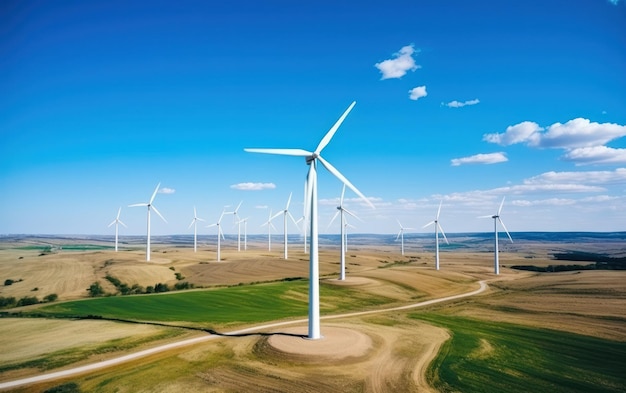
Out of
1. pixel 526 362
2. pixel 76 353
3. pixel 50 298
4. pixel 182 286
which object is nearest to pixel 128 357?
pixel 76 353

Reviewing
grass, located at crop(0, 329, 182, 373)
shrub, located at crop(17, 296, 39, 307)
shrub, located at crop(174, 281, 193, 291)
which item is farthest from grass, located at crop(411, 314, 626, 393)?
shrub, located at crop(17, 296, 39, 307)

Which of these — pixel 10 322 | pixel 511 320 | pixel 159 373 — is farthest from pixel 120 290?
pixel 511 320

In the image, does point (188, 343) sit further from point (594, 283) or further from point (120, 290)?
point (594, 283)

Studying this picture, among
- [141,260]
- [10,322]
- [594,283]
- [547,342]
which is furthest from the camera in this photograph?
[141,260]

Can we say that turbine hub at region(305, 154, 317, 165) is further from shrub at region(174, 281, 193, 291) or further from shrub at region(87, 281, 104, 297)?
shrub at region(87, 281, 104, 297)

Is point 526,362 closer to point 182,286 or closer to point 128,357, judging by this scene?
point 128,357
